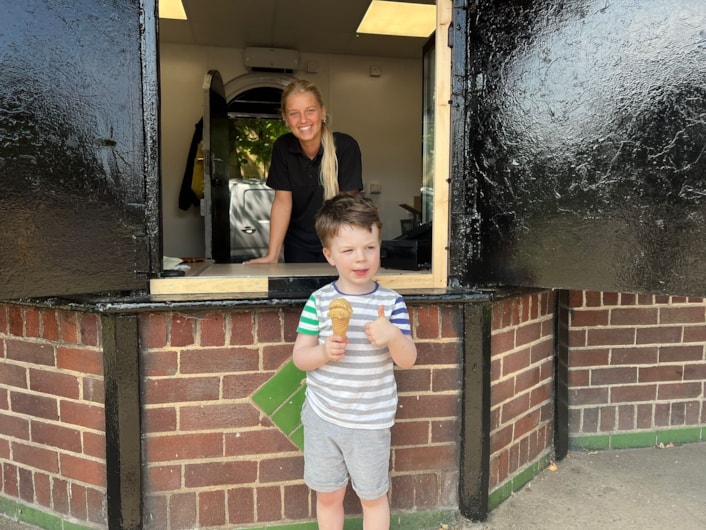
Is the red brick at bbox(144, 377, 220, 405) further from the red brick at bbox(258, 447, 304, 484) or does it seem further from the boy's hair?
the boy's hair

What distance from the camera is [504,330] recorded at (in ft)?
8.47

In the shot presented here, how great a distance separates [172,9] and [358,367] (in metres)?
4.98

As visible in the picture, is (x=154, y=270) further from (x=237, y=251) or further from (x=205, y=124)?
(x=237, y=251)

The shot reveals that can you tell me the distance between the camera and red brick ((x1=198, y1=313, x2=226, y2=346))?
2.20 m

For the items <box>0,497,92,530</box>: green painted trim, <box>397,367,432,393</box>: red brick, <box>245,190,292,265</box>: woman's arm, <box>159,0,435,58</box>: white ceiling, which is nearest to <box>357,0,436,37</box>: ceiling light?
<box>159,0,435,58</box>: white ceiling

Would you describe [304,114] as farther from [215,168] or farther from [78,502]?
[215,168]

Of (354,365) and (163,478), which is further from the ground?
(354,365)

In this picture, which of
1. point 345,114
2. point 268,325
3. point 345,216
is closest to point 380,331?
point 345,216

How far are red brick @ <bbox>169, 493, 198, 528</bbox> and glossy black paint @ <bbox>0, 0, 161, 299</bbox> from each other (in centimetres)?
90

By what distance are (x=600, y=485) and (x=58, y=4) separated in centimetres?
331

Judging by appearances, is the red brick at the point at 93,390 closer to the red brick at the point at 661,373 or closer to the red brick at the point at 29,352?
the red brick at the point at 29,352

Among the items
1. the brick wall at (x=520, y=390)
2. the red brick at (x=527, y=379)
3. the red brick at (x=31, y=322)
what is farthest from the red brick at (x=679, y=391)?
the red brick at (x=31, y=322)

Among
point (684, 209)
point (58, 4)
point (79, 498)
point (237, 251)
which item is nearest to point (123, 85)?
point (58, 4)

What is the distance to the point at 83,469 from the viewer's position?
7.42ft
